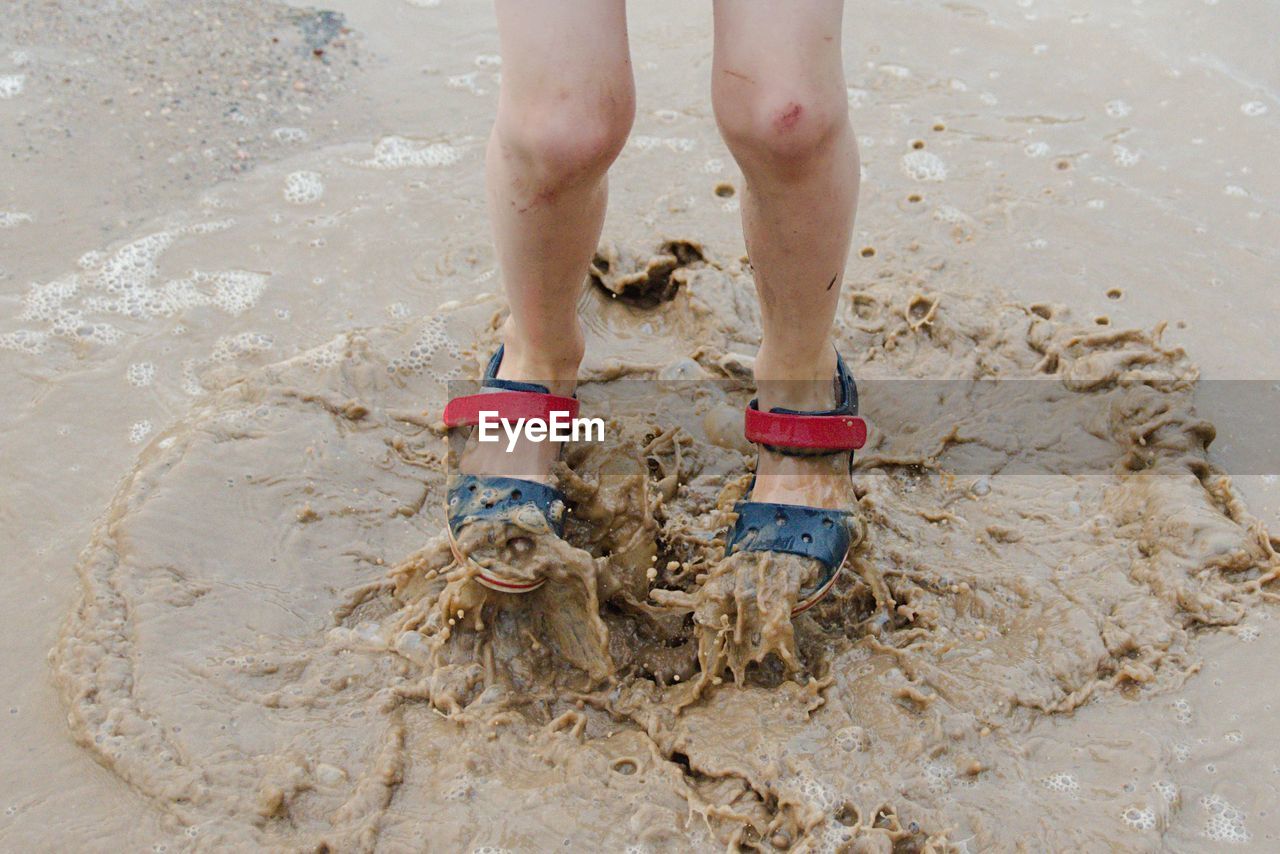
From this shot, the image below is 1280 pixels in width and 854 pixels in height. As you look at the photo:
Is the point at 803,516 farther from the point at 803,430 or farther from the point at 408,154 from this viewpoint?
the point at 408,154

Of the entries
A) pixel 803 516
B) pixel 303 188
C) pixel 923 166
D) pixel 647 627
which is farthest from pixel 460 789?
pixel 923 166

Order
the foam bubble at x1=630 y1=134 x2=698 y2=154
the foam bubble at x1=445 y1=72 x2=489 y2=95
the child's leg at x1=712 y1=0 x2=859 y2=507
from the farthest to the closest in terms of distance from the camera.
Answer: the foam bubble at x1=445 y1=72 x2=489 y2=95
the foam bubble at x1=630 y1=134 x2=698 y2=154
the child's leg at x1=712 y1=0 x2=859 y2=507

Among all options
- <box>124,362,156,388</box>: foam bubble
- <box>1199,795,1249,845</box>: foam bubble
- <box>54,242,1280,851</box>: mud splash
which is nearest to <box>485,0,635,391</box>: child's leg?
<box>54,242,1280,851</box>: mud splash

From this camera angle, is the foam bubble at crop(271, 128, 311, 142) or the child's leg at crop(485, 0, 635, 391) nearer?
the child's leg at crop(485, 0, 635, 391)

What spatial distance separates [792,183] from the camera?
1649mm

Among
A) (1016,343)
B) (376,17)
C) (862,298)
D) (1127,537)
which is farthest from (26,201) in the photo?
(1127,537)

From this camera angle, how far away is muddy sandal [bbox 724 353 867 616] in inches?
72.7

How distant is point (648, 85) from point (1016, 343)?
170 centimetres

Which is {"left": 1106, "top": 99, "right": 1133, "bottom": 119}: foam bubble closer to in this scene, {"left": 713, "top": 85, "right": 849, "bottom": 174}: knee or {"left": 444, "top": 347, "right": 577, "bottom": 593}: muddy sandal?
{"left": 713, "top": 85, "right": 849, "bottom": 174}: knee

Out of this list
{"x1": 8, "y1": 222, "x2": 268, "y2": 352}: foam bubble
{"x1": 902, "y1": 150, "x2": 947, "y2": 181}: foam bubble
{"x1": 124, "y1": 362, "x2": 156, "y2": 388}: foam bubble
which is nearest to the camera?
{"x1": 124, "y1": 362, "x2": 156, "y2": 388}: foam bubble

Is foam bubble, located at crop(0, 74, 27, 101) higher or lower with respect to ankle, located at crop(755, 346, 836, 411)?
higher

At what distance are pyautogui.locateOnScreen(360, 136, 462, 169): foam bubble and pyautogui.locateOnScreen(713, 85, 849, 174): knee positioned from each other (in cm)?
184

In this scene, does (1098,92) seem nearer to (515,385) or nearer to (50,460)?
(515,385)

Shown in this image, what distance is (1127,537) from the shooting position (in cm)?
211
